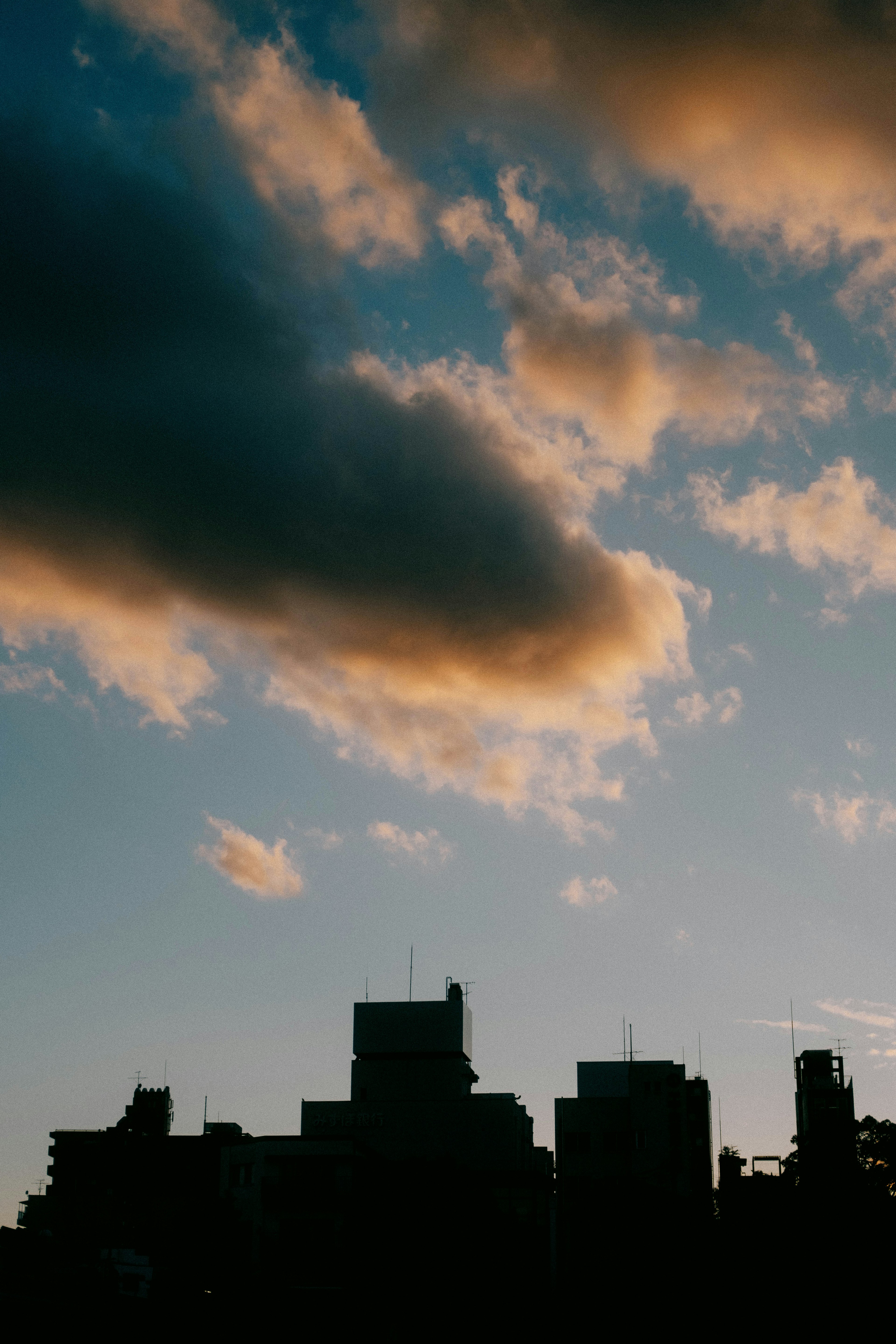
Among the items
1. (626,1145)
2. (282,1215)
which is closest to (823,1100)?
(626,1145)

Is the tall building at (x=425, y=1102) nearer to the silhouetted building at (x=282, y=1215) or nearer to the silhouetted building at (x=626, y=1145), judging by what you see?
the silhouetted building at (x=626, y=1145)

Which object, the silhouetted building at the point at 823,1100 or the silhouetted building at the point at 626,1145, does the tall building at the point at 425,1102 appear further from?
the silhouetted building at the point at 823,1100

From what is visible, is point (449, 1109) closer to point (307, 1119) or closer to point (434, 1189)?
point (307, 1119)

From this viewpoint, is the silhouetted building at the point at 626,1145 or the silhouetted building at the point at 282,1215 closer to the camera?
the silhouetted building at the point at 282,1215

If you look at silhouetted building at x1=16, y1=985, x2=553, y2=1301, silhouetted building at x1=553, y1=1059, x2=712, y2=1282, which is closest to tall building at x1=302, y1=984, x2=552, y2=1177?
silhouetted building at x1=553, y1=1059, x2=712, y2=1282

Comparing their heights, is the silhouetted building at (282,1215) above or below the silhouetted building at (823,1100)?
below

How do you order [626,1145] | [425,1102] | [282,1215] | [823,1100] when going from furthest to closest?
1. [823,1100]
2. [425,1102]
3. [626,1145]
4. [282,1215]

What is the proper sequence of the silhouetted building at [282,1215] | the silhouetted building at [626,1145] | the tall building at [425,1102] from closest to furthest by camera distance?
the silhouetted building at [282,1215]
the silhouetted building at [626,1145]
the tall building at [425,1102]

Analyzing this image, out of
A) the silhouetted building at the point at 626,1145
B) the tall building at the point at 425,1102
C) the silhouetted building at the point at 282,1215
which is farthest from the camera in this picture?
the tall building at the point at 425,1102

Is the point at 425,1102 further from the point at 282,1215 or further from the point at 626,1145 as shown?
the point at 282,1215

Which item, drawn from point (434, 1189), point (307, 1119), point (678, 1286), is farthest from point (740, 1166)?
point (678, 1286)

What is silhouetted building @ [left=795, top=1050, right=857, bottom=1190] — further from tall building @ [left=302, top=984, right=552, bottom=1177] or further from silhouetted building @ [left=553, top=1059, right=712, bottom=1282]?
tall building @ [left=302, top=984, right=552, bottom=1177]

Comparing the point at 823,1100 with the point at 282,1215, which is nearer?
the point at 282,1215

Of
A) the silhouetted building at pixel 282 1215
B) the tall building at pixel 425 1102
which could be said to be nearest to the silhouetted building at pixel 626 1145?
the tall building at pixel 425 1102
